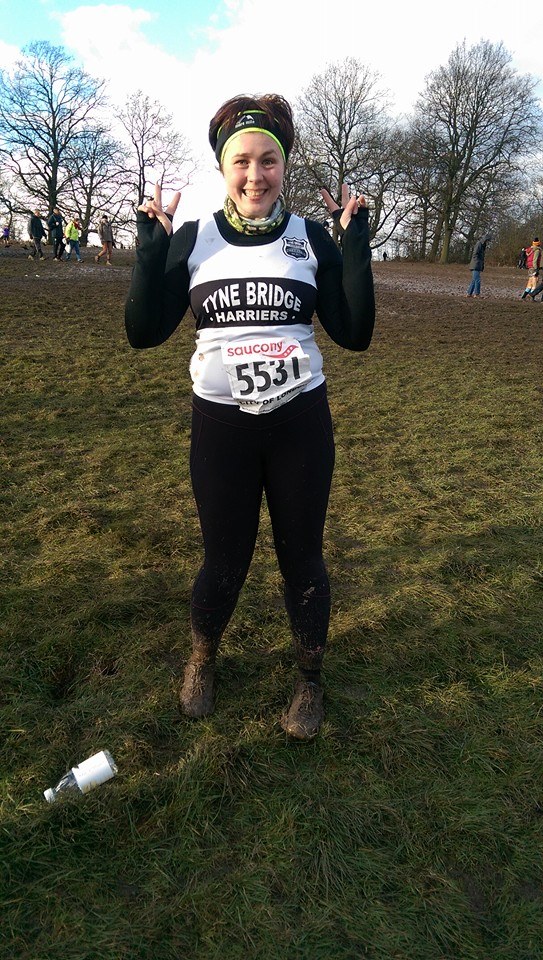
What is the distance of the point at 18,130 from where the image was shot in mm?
34250

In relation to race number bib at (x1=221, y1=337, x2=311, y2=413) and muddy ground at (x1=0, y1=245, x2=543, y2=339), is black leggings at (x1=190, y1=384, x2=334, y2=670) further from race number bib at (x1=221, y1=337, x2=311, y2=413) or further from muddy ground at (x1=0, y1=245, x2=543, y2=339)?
muddy ground at (x1=0, y1=245, x2=543, y2=339)

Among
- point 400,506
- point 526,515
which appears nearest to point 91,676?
point 400,506

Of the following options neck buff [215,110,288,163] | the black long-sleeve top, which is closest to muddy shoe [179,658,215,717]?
the black long-sleeve top

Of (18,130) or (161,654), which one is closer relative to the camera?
(161,654)

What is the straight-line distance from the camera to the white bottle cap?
218 centimetres

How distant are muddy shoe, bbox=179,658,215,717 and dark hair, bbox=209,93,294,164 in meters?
2.04

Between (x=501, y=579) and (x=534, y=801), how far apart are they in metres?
1.63

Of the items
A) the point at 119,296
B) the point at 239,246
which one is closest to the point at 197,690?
the point at 239,246

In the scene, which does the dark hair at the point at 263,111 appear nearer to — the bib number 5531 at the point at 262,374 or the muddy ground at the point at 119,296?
the bib number 5531 at the point at 262,374

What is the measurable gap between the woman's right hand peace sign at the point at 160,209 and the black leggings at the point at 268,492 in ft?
2.01

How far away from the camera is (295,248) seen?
2.12m

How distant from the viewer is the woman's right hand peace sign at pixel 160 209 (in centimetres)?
210

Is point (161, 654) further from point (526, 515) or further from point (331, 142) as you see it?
point (331, 142)

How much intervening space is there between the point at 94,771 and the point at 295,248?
1990 millimetres
